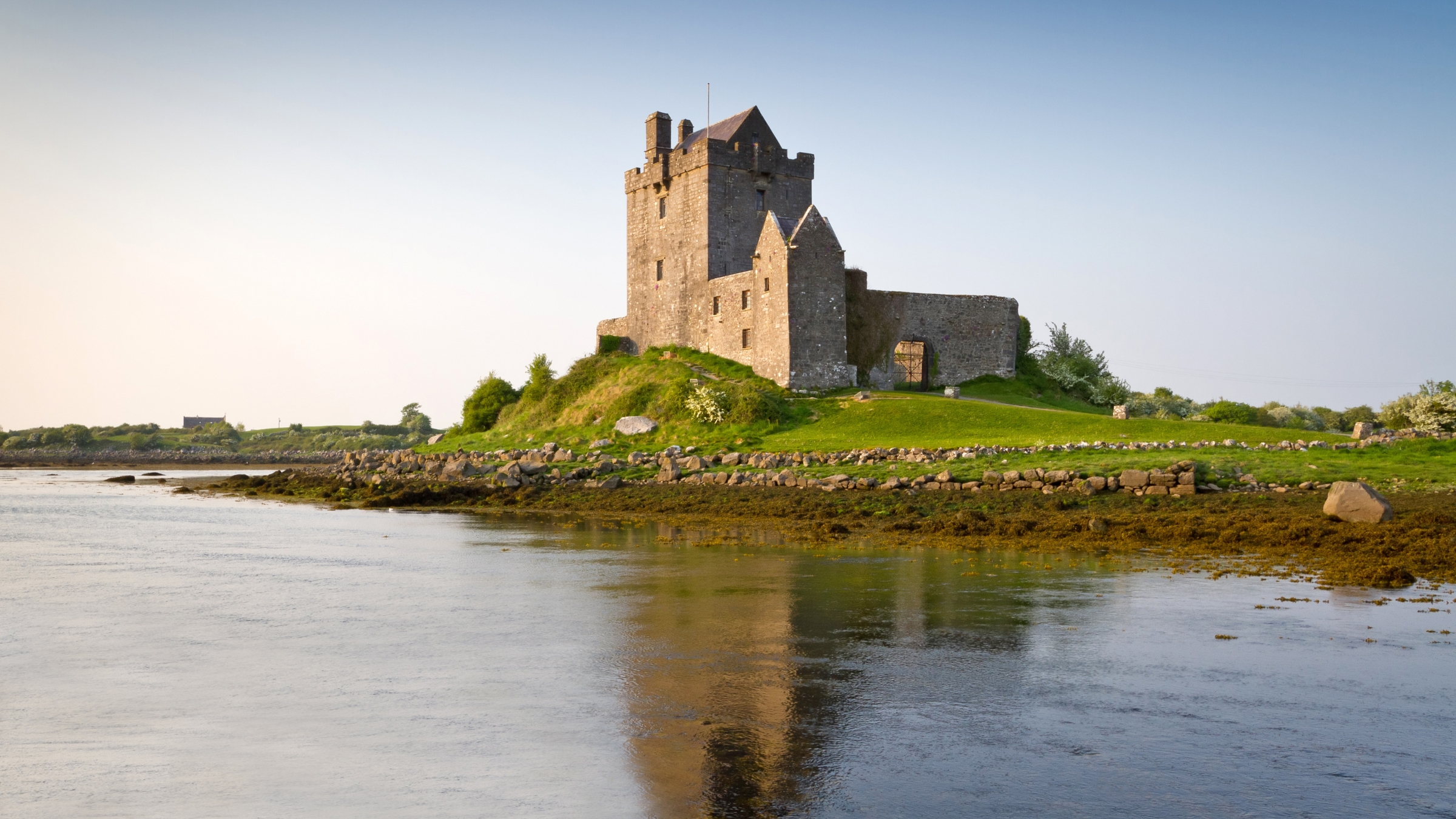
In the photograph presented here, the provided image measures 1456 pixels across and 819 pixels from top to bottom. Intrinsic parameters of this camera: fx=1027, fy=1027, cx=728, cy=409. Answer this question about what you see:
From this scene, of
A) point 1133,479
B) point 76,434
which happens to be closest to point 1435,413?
point 1133,479

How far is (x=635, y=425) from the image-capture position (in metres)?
42.6

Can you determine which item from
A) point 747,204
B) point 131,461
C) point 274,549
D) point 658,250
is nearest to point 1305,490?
point 274,549

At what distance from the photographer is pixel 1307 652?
10.3 m

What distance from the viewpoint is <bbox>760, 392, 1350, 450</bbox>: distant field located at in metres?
32.0

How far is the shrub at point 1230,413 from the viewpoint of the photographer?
48062mm

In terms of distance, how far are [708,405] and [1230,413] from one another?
25.4 meters

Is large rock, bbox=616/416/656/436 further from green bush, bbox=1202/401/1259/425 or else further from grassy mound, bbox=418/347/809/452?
green bush, bbox=1202/401/1259/425

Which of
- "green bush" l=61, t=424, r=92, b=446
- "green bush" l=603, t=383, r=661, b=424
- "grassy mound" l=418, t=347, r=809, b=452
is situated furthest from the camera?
"green bush" l=61, t=424, r=92, b=446

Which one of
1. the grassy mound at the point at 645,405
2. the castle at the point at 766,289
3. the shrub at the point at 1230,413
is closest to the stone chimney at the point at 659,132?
the castle at the point at 766,289

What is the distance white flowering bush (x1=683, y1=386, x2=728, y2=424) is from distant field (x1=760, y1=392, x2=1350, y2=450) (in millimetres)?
3164

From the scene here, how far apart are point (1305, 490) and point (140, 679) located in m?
23.4

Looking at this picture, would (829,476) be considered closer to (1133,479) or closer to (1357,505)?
(1133,479)

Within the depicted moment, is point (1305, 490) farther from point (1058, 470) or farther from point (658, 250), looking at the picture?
point (658, 250)

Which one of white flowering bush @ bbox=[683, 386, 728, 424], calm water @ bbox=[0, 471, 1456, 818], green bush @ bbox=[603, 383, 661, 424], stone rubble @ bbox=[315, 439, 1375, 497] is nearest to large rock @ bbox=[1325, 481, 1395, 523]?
stone rubble @ bbox=[315, 439, 1375, 497]
